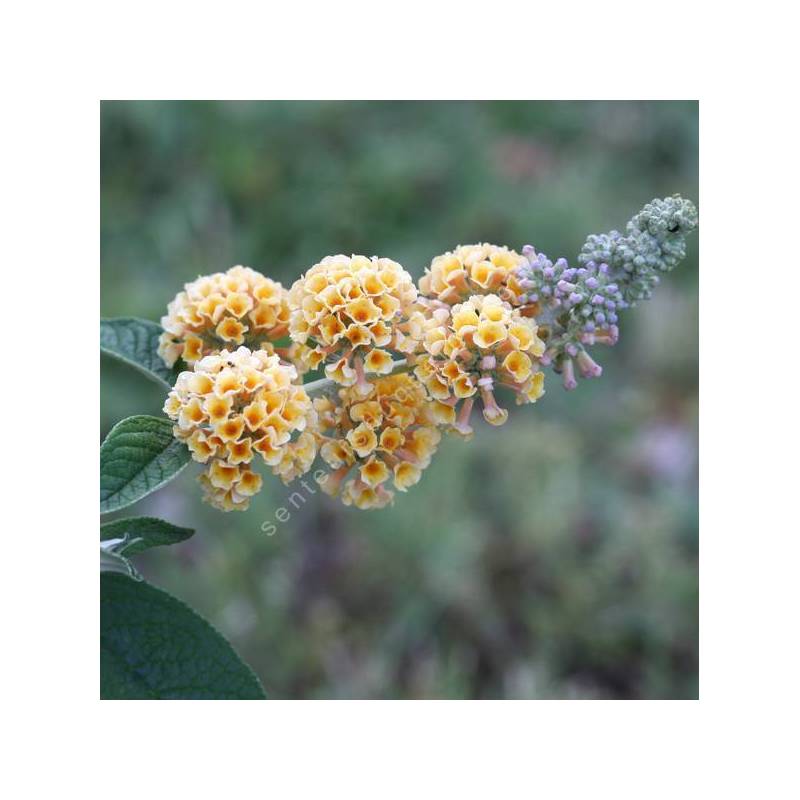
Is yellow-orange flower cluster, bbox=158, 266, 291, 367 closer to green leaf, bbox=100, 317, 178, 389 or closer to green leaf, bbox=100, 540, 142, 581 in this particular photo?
green leaf, bbox=100, 317, 178, 389

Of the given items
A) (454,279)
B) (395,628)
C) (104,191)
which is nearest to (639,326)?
(395,628)

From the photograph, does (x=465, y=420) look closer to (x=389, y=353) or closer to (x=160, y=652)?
(x=389, y=353)

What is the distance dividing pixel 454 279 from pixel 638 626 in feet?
7.22

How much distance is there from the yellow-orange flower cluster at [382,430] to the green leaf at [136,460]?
0.81 ft

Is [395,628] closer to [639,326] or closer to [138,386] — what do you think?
[138,386]

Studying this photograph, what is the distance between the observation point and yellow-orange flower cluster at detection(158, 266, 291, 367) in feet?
5.28

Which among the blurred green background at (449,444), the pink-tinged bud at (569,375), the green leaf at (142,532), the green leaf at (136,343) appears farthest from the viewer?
the blurred green background at (449,444)

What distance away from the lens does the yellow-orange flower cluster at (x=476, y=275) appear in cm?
157

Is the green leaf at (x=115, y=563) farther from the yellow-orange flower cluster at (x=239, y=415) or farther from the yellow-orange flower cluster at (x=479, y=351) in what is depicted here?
the yellow-orange flower cluster at (x=479, y=351)

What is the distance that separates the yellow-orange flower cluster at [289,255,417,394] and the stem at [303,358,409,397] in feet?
0.13

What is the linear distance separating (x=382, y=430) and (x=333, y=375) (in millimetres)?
134

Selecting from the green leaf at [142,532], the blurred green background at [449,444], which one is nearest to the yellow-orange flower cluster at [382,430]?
the green leaf at [142,532]

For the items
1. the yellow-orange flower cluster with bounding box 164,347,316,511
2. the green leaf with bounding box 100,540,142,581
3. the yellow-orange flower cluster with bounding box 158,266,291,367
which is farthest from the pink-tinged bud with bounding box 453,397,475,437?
the green leaf with bounding box 100,540,142,581

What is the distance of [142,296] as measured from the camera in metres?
3.97
